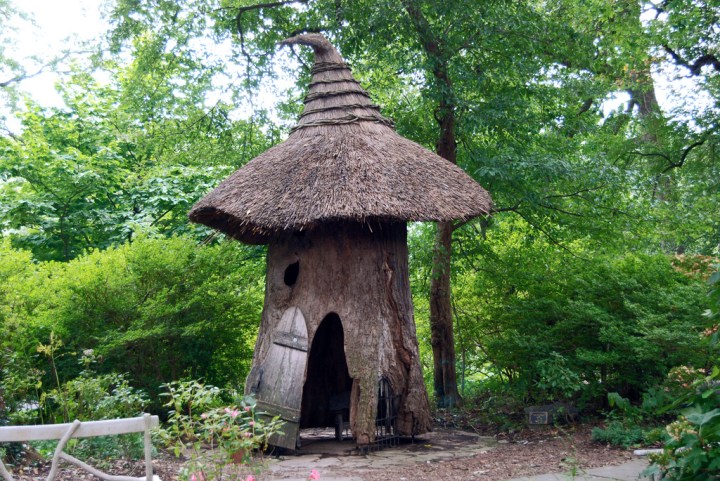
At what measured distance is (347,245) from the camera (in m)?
7.95

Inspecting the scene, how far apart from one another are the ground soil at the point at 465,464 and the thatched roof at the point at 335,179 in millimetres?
2503

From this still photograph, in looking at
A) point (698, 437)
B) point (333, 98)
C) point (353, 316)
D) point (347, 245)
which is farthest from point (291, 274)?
point (698, 437)

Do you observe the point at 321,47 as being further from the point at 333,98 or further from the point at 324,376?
the point at 324,376

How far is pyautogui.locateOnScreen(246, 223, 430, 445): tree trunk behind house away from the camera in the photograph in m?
7.70

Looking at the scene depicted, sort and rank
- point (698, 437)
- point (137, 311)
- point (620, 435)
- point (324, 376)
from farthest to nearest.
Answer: point (324, 376) < point (137, 311) < point (620, 435) < point (698, 437)

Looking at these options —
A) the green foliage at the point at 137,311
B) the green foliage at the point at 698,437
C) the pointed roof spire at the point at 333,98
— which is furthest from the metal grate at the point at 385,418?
the green foliage at the point at 698,437

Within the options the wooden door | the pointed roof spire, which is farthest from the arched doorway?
the pointed roof spire

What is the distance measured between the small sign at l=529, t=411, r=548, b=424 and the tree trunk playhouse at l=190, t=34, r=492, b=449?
4.73ft

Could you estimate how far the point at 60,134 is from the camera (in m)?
14.7

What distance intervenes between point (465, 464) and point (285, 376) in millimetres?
2154

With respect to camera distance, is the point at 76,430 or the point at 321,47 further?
the point at 321,47

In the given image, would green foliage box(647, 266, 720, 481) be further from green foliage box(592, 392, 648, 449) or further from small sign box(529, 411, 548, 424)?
small sign box(529, 411, 548, 424)

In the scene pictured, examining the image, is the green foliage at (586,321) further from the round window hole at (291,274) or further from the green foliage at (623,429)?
the round window hole at (291,274)

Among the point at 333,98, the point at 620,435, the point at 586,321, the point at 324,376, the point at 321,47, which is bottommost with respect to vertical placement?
the point at 620,435
